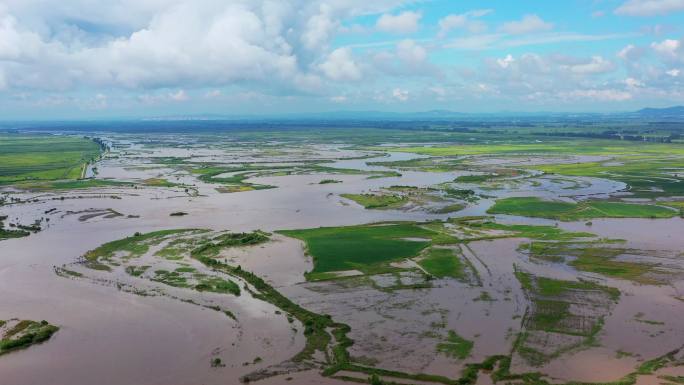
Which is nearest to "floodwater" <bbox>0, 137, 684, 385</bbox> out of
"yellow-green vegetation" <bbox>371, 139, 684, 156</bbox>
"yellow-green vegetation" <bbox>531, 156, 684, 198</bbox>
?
"yellow-green vegetation" <bbox>531, 156, 684, 198</bbox>

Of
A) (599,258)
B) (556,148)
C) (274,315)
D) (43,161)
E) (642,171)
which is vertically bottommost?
(274,315)

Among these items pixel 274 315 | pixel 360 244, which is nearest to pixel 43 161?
pixel 360 244

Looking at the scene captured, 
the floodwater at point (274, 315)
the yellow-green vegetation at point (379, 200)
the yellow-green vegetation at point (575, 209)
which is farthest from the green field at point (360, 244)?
the yellow-green vegetation at point (575, 209)

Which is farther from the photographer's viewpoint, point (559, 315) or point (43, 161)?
point (43, 161)

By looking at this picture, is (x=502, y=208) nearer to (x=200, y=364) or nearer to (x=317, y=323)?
(x=317, y=323)

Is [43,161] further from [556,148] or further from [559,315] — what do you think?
[556,148]

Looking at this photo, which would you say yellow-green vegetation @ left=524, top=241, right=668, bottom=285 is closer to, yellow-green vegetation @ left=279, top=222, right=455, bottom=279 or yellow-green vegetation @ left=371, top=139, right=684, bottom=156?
yellow-green vegetation @ left=279, top=222, right=455, bottom=279
